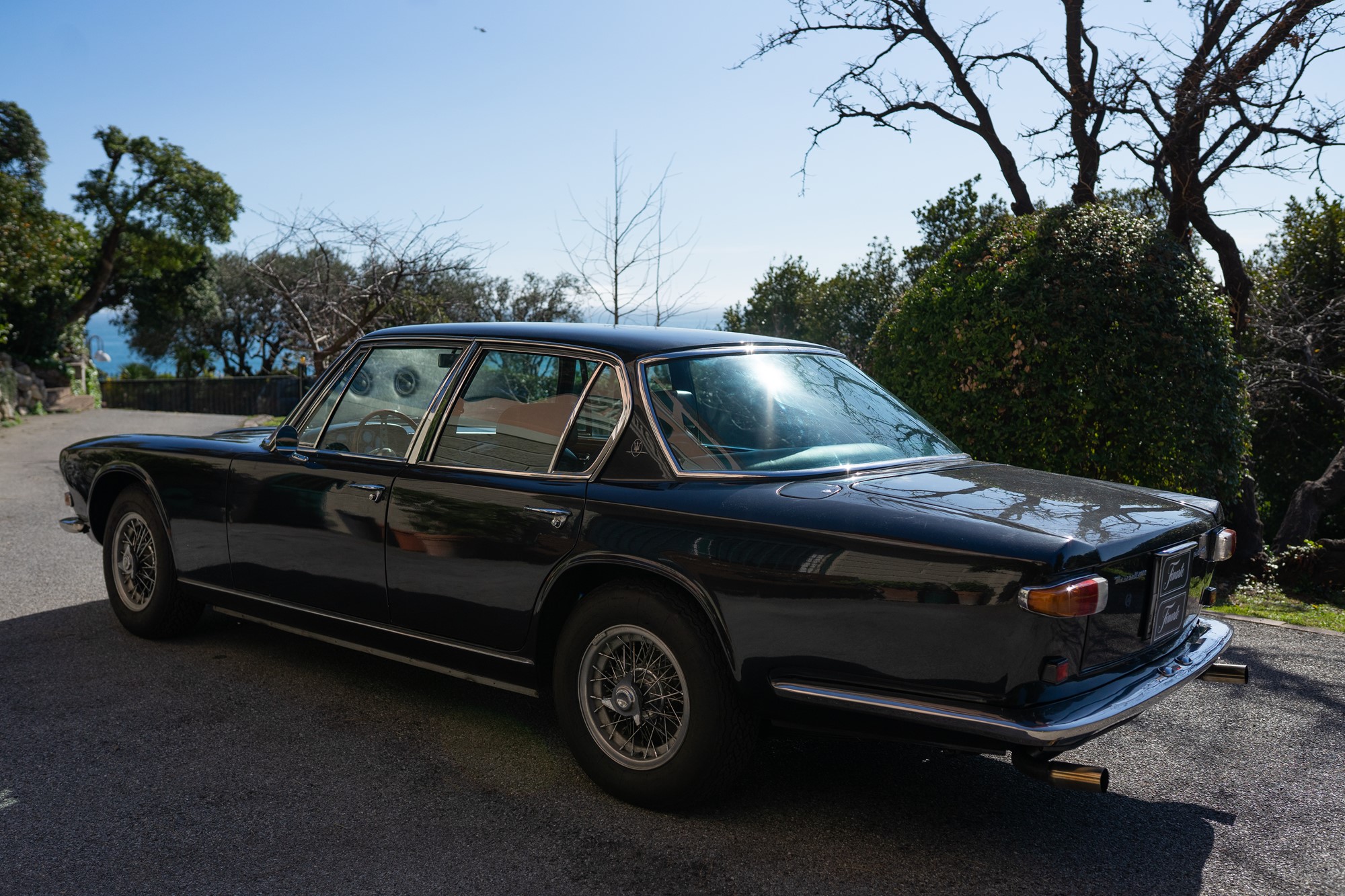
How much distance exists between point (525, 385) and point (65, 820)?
2133 millimetres

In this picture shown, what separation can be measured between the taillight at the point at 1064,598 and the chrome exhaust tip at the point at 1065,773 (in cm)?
43

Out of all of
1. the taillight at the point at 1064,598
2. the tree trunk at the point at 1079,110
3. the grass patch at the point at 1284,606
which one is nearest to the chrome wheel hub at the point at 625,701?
the taillight at the point at 1064,598

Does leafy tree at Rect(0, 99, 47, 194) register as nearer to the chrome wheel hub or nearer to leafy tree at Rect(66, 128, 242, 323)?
leafy tree at Rect(66, 128, 242, 323)

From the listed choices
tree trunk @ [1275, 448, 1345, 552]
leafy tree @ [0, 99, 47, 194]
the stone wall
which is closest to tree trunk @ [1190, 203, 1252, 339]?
tree trunk @ [1275, 448, 1345, 552]

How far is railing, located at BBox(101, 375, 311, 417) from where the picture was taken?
38469mm

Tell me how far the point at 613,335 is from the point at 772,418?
2.31 ft

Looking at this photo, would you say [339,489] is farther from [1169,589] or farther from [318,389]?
[1169,589]

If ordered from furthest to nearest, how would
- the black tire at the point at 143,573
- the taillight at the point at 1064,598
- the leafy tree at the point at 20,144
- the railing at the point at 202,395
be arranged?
the railing at the point at 202,395 < the leafy tree at the point at 20,144 < the black tire at the point at 143,573 < the taillight at the point at 1064,598

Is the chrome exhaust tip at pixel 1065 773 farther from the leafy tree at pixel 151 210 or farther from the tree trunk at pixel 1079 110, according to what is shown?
the leafy tree at pixel 151 210

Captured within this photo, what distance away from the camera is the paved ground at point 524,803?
10.0 feet

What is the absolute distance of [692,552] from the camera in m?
3.29

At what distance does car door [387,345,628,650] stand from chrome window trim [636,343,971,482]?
0.11m

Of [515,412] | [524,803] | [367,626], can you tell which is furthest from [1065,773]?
[367,626]

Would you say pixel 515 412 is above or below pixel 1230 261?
below
